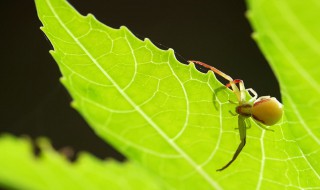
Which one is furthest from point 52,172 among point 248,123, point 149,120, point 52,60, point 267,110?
point 52,60

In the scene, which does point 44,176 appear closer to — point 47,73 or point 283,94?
point 283,94

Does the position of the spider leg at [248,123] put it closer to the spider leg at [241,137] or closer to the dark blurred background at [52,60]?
the spider leg at [241,137]

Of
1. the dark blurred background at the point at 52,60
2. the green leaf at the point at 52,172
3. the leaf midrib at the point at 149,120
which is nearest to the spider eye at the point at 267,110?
the leaf midrib at the point at 149,120

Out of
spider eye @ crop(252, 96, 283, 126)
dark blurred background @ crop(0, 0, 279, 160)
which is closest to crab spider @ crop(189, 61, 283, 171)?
spider eye @ crop(252, 96, 283, 126)

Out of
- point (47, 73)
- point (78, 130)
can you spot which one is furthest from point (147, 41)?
point (47, 73)

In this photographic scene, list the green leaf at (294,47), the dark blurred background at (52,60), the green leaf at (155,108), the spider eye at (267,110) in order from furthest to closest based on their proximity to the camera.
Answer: the dark blurred background at (52,60) < the spider eye at (267,110) < the green leaf at (155,108) < the green leaf at (294,47)

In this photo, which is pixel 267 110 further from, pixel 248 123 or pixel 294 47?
pixel 294 47

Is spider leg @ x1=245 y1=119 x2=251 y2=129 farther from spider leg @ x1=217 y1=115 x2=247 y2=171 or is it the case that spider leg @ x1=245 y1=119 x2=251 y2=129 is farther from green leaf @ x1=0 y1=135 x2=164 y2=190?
green leaf @ x1=0 y1=135 x2=164 y2=190
